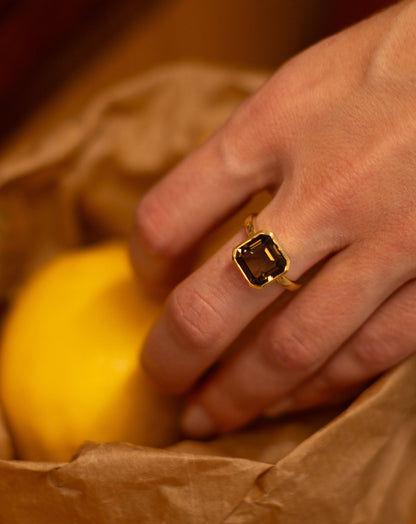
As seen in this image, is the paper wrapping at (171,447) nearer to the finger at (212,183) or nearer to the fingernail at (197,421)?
the fingernail at (197,421)

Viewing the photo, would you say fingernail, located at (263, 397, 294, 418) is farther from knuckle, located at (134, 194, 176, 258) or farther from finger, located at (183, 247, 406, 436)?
knuckle, located at (134, 194, 176, 258)

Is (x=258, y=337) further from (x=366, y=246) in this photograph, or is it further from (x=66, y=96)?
(x=66, y=96)

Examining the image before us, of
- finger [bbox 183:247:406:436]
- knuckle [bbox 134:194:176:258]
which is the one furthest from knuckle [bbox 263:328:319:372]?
knuckle [bbox 134:194:176:258]

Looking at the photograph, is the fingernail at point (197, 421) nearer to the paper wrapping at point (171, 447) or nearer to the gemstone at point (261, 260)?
the paper wrapping at point (171, 447)

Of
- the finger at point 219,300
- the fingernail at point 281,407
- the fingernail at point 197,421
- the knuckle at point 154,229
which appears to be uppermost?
the knuckle at point 154,229

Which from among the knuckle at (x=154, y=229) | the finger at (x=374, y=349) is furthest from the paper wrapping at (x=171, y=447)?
the knuckle at (x=154, y=229)

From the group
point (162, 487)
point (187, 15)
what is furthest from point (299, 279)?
point (187, 15)

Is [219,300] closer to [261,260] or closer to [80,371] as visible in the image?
→ [261,260]

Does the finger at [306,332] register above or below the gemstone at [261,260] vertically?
below
